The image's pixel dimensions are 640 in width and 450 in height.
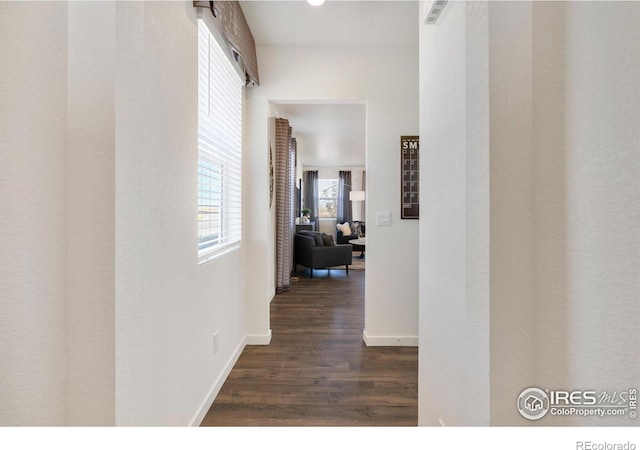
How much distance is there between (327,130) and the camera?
5316 mm

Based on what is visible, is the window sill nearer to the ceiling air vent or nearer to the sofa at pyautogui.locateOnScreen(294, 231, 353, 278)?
the ceiling air vent

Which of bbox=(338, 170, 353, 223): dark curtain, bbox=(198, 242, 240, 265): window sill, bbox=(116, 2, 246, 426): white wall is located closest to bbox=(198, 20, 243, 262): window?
bbox=(198, 242, 240, 265): window sill

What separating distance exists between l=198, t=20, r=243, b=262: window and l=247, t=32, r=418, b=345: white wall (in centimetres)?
21

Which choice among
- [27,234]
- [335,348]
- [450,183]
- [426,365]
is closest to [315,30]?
[450,183]

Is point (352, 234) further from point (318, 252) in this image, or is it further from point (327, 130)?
point (327, 130)

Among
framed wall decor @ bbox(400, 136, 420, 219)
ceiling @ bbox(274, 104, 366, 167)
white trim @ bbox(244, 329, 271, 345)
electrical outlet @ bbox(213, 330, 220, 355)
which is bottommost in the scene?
white trim @ bbox(244, 329, 271, 345)

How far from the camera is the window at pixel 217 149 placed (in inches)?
64.1

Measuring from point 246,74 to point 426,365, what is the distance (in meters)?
2.33

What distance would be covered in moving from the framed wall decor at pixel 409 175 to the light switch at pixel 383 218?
0.13m

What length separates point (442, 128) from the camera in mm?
1149

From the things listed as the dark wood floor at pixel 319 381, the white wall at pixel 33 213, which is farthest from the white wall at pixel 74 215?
the dark wood floor at pixel 319 381

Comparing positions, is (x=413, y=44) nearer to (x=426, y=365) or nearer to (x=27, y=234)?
(x=426, y=365)

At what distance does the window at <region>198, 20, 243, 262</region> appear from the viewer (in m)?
1.63

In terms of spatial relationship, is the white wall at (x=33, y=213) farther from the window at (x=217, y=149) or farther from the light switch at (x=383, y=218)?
the light switch at (x=383, y=218)
